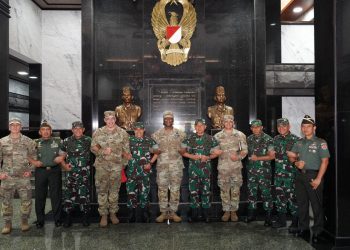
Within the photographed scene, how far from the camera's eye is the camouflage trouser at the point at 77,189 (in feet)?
16.9

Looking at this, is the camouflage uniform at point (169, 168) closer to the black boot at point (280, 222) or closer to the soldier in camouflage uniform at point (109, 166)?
the soldier in camouflage uniform at point (109, 166)

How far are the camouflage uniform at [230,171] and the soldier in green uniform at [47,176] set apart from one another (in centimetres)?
254

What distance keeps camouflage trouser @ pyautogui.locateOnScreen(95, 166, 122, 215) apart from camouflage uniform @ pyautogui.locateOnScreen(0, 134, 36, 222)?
1020mm

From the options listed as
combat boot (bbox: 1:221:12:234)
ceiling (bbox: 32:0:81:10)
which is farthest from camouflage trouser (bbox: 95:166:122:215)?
ceiling (bbox: 32:0:81:10)

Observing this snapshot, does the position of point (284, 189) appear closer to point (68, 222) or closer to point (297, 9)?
point (68, 222)

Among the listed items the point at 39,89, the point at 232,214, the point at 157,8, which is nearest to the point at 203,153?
the point at 232,214

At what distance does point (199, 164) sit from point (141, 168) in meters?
0.95

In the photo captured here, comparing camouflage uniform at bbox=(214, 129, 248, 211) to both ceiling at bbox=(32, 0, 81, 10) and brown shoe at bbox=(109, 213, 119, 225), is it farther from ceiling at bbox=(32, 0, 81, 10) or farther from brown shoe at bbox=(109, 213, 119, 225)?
ceiling at bbox=(32, 0, 81, 10)

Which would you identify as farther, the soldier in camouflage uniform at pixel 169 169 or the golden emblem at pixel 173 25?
the golden emblem at pixel 173 25

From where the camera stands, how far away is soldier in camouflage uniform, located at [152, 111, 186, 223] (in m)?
5.25

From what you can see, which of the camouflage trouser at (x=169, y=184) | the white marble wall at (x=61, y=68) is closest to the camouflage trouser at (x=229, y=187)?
the camouflage trouser at (x=169, y=184)

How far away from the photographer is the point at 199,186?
5.34 metres

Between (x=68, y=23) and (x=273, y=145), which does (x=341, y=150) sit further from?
(x=68, y=23)

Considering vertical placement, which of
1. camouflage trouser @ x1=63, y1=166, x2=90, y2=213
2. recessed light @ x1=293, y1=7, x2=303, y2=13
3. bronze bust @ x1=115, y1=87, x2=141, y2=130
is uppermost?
recessed light @ x1=293, y1=7, x2=303, y2=13
